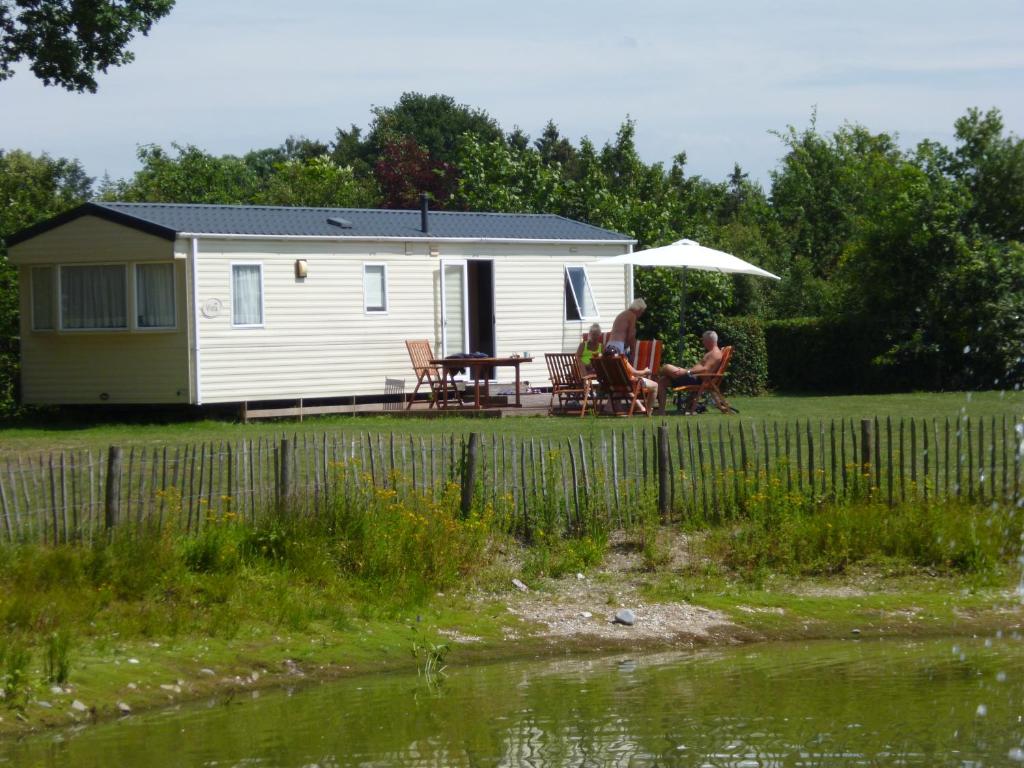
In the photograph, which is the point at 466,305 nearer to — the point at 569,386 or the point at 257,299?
the point at 257,299

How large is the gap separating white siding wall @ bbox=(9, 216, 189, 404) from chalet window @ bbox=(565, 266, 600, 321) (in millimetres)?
7127

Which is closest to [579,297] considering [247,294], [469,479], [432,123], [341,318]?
[341,318]

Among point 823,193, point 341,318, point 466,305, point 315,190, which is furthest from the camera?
point 823,193

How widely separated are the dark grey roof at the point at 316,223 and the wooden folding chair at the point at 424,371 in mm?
1670

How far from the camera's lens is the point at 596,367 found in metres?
19.1

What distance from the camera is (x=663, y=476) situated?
12266 mm

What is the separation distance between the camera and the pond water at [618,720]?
287 inches

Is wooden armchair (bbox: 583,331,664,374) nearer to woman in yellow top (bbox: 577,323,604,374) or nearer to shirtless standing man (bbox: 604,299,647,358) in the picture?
shirtless standing man (bbox: 604,299,647,358)

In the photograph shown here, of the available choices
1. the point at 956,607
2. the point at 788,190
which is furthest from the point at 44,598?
the point at 788,190

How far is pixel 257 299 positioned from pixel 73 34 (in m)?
4.35

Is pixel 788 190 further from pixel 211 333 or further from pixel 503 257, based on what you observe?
pixel 211 333

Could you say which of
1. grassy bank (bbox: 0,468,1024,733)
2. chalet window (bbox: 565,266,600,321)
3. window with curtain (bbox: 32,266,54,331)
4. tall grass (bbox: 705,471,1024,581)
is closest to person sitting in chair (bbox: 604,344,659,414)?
chalet window (bbox: 565,266,600,321)

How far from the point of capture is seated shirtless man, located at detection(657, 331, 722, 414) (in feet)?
62.6

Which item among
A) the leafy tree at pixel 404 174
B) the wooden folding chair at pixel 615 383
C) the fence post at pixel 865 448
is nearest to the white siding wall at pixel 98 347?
the wooden folding chair at pixel 615 383
